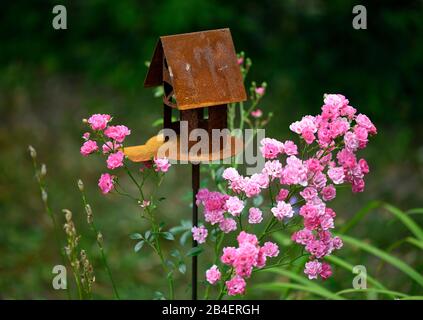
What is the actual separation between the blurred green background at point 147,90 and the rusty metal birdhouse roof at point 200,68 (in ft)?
6.30

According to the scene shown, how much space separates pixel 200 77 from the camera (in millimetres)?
1882

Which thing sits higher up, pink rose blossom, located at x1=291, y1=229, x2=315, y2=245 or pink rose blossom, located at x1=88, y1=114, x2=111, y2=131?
pink rose blossom, located at x1=88, y1=114, x2=111, y2=131

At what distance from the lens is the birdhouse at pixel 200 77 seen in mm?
1854

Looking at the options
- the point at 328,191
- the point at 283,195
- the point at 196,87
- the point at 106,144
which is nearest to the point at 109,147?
the point at 106,144

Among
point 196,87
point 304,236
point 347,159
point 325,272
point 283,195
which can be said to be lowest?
point 325,272

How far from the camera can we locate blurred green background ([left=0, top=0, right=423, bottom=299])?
3955 mm

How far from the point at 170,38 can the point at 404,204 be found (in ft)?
8.64

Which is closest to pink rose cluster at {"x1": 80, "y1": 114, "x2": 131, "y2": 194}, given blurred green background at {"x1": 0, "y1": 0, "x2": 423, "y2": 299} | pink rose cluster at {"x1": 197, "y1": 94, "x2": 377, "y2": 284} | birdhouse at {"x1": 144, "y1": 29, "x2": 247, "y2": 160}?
birdhouse at {"x1": 144, "y1": 29, "x2": 247, "y2": 160}

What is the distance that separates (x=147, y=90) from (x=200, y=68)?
125 inches

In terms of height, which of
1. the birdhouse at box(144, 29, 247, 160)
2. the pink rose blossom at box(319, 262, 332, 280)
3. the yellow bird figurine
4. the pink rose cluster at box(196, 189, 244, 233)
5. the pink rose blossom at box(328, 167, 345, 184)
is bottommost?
the pink rose blossom at box(319, 262, 332, 280)

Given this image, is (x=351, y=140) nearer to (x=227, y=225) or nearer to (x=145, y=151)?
(x=227, y=225)

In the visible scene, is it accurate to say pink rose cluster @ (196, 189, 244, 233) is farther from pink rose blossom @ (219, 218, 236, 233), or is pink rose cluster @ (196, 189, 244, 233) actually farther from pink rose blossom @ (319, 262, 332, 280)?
pink rose blossom @ (319, 262, 332, 280)
